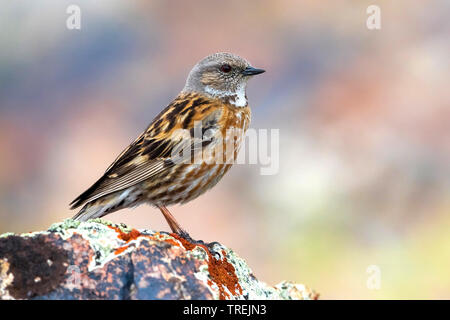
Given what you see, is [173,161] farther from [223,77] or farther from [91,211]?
[223,77]

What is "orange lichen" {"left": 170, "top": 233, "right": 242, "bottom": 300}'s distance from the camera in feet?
14.2

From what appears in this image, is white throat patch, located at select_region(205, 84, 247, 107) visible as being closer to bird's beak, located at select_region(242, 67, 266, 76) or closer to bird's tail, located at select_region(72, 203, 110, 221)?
bird's beak, located at select_region(242, 67, 266, 76)

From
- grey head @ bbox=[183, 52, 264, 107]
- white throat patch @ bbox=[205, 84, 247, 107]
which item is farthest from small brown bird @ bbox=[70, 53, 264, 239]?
grey head @ bbox=[183, 52, 264, 107]

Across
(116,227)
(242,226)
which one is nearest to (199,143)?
(116,227)

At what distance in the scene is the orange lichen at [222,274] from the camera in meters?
4.32

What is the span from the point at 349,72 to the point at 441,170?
3.20 meters

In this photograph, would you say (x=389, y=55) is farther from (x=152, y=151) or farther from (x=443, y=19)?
(x=152, y=151)

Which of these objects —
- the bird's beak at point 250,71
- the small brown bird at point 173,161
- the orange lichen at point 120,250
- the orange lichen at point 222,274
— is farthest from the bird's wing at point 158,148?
the orange lichen at point 120,250

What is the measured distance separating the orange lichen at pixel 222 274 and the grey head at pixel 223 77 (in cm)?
261

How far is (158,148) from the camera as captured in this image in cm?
636

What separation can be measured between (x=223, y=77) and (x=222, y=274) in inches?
128

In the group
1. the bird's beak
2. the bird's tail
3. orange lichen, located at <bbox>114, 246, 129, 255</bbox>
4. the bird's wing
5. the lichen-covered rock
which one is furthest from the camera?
the bird's beak

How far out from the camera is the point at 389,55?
522 inches

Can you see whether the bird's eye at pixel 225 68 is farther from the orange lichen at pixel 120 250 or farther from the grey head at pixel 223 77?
the orange lichen at pixel 120 250
